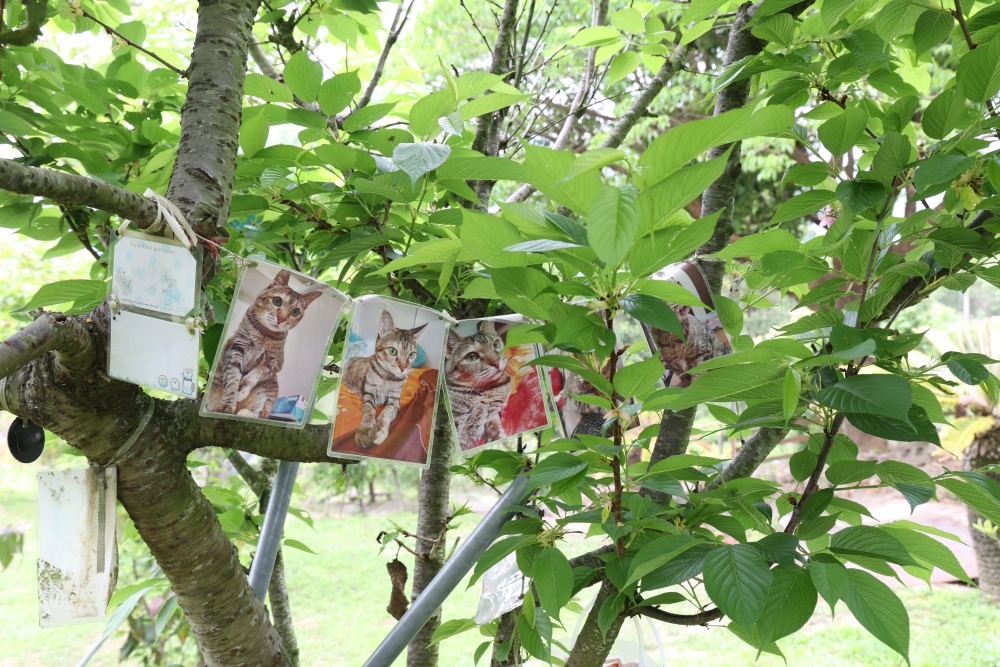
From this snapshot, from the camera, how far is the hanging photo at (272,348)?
579 millimetres

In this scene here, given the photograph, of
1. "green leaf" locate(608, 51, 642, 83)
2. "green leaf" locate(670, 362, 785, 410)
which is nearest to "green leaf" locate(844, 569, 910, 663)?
"green leaf" locate(670, 362, 785, 410)

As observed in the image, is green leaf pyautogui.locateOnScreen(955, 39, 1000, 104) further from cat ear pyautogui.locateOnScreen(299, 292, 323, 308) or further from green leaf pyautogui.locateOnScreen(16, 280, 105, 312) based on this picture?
green leaf pyautogui.locateOnScreen(16, 280, 105, 312)

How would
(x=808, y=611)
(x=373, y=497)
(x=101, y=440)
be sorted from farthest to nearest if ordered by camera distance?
(x=373, y=497)
(x=101, y=440)
(x=808, y=611)

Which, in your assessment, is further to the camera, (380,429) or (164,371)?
(380,429)

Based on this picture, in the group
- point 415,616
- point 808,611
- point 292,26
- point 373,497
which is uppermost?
point 292,26

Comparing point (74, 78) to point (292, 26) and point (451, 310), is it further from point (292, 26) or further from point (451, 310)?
point (451, 310)

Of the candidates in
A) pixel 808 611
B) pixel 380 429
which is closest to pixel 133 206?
pixel 380 429

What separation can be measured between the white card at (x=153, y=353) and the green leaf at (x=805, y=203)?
49 cm

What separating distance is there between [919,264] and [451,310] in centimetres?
42

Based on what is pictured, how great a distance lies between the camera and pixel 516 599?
2.25 feet

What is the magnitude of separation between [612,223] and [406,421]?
0.37m

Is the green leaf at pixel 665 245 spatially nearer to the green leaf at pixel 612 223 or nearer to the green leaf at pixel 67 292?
the green leaf at pixel 612 223

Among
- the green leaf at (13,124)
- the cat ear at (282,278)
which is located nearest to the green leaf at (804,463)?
the cat ear at (282,278)

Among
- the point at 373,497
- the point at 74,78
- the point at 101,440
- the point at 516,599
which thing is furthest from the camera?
the point at 373,497
